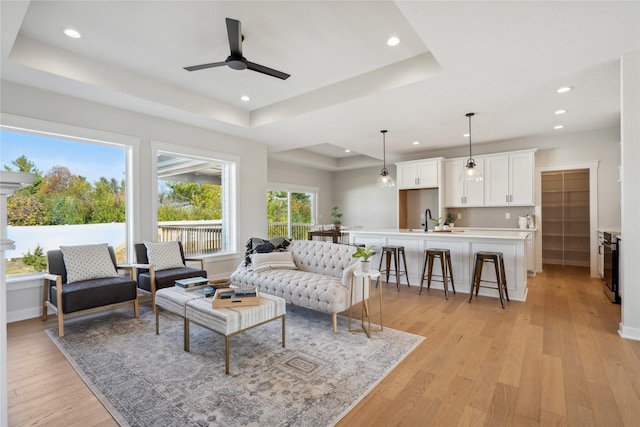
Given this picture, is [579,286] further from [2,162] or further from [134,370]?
[2,162]

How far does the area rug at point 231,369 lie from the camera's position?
191cm

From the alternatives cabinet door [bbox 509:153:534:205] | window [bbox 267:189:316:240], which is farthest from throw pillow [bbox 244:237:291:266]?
cabinet door [bbox 509:153:534:205]

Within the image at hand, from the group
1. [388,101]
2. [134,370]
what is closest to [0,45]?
[134,370]

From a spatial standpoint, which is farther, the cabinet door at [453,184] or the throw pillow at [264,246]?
the cabinet door at [453,184]

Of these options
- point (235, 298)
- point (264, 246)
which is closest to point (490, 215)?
point (264, 246)

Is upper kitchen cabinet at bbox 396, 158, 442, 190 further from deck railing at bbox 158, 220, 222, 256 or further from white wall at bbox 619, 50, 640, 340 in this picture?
deck railing at bbox 158, 220, 222, 256

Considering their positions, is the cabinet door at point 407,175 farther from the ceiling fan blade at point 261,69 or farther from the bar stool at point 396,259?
the ceiling fan blade at point 261,69

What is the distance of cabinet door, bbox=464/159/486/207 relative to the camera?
21.0 feet

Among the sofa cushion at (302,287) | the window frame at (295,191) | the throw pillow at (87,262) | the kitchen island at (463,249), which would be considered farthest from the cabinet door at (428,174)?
the throw pillow at (87,262)

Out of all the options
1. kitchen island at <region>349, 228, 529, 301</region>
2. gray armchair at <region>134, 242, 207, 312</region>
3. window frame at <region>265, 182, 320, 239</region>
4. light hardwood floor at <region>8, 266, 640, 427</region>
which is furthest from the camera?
window frame at <region>265, 182, 320, 239</region>

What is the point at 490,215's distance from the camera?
261 inches

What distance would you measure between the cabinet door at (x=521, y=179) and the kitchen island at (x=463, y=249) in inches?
56.6

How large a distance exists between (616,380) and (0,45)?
5.69 metres

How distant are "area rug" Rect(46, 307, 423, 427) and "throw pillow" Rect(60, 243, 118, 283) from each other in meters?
0.52
